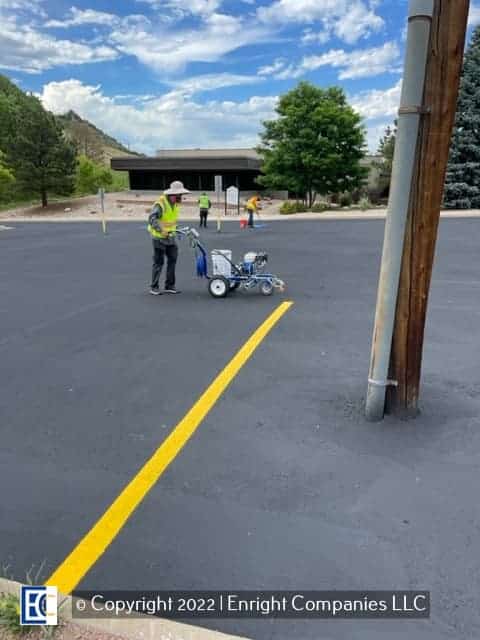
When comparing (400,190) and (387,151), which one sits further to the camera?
(387,151)

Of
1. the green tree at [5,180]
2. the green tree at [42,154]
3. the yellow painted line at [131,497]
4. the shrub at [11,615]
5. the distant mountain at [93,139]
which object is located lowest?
the yellow painted line at [131,497]

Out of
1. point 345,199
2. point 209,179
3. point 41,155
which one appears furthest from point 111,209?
point 345,199

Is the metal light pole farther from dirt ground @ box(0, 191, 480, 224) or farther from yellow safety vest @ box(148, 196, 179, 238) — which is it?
dirt ground @ box(0, 191, 480, 224)

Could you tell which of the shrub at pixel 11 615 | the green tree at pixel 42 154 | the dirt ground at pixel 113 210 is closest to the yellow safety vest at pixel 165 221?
the shrub at pixel 11 615

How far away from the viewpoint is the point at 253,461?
→ 355 cm

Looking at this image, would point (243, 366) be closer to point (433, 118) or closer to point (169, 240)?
point (433, 118)

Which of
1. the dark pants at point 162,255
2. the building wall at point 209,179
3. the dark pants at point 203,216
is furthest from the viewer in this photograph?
the building wall at point 209,179

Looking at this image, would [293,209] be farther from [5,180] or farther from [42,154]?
[5,180]

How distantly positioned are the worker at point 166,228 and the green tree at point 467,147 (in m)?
26.5

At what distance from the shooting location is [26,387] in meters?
4.95

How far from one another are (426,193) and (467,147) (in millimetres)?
→ 31369

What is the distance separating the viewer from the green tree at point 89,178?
50.0 metres

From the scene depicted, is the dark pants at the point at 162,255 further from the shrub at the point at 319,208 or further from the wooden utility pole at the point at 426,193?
the shrub at the point at 319,208

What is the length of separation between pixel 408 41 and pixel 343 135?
3424 centimetres
